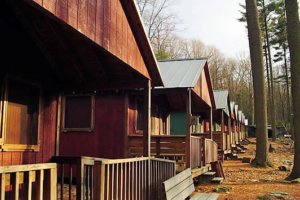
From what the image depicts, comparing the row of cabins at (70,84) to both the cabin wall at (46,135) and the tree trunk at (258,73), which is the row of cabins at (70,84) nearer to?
the cabin wall at (46,135)

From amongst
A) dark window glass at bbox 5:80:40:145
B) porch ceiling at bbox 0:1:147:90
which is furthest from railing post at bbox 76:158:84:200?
dark window glass at bbox 5:80:40:145

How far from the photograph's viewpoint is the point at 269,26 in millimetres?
40688

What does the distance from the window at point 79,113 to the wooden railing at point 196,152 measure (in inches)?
141

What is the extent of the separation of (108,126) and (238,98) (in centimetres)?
5337

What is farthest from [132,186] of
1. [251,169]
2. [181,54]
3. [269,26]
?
[181,54]

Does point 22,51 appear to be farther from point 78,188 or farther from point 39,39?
point 78,188

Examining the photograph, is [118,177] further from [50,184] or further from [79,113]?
[79,113]

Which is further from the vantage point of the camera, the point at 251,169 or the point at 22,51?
the point at 251,169

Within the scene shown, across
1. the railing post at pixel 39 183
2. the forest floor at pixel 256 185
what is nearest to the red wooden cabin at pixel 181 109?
the forest floor at pixel 256 185

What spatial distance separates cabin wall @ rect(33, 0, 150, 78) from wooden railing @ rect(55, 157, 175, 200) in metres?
1.87

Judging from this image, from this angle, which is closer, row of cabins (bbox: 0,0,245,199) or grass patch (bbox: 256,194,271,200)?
row of cabins (bbox: 0,0,245,199)

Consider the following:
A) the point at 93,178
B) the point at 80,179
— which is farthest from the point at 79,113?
the point at 80,179

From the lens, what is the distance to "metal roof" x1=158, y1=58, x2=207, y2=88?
1264 centimetres

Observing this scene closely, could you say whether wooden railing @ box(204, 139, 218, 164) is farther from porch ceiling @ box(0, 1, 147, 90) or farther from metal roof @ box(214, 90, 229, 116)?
metal roof @ box(214, 90, 229, 116)
